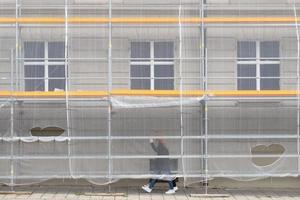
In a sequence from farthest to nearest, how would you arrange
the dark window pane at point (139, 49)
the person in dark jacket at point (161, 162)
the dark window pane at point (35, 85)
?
1. the dark window pane at point (139, 49)
2. the dark window pane at point (35, 85)
3. the person in dark jacket at point (161, 162)

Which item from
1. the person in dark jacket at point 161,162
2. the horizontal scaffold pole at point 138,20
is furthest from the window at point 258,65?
the person in dark jacket at point 161,162

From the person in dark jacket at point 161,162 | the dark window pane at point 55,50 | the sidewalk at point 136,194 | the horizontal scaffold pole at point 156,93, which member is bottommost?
the sidewalk at point 136,194

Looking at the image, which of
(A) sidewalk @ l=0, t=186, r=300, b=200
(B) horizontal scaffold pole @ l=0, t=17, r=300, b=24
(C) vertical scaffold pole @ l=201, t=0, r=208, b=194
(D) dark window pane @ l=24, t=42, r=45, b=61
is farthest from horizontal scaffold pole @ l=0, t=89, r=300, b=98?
Result: (A) sidewalk @ l=0, t=186, r=300, b=200

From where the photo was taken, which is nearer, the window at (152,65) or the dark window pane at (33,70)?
the dark window pane at (33,70)

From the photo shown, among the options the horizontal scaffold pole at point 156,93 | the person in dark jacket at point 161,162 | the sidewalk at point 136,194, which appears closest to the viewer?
the sidewalk at point 136,194

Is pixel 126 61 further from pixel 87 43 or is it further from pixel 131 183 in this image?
pixel 131 183

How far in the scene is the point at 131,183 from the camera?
14.1m

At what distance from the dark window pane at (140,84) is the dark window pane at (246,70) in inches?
90.8

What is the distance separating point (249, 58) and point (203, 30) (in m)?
1.32

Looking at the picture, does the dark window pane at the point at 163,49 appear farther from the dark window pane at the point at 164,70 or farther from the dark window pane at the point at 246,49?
the dark window pane at the point at 246,49

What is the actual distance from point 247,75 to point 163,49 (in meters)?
2.19

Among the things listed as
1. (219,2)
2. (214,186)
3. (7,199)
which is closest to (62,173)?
(7,199)

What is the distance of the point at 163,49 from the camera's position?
1412cm

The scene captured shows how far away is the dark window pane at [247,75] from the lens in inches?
551
